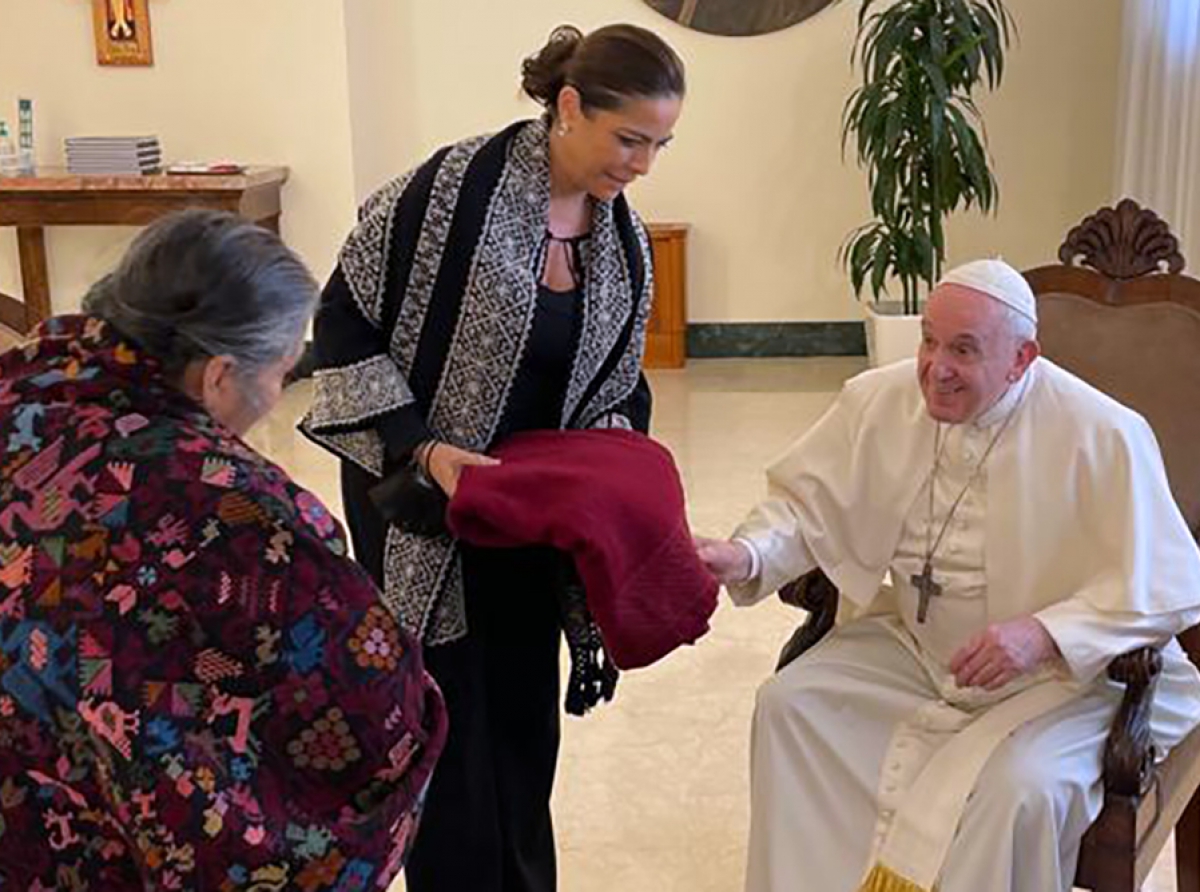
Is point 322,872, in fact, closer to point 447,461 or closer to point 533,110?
point 447,461

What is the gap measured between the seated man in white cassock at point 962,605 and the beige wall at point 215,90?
14.8 feet

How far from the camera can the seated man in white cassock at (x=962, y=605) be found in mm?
2125

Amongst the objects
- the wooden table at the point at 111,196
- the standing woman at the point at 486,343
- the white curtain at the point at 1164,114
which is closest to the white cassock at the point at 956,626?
the standing woman at the point at 486,343

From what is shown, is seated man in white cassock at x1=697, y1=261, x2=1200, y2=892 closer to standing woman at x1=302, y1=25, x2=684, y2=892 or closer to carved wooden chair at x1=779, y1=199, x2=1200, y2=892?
carved wooden chair at x1=779, y1=199, x2=1200, y2=892

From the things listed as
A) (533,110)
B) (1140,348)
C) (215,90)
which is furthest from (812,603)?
(215,90)

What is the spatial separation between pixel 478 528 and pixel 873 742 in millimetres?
711

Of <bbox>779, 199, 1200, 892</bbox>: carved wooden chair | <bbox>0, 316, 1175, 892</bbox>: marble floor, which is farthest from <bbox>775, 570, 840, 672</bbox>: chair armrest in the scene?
<bbox>0, 316, 1175, 892</bbox>: marble floor

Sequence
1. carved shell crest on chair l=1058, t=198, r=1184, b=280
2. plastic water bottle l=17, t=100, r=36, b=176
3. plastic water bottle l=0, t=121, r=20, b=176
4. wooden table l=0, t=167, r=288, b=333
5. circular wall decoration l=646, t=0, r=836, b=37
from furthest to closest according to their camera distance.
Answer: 1. circular wall decoration l=646, t=0, r=836, b=37
2. plastic water bottle l=17, t=100, r=36, b=176
3. plastic water bottle l=0, t=121, r=20, b=176
4. wooden table l=0, t=167, r=288, b=333
5. carved shell crest on chair l=1058, t=198, r=1184, b=280

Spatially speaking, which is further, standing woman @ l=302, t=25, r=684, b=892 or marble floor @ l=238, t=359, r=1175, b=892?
marble floor @ l=238, t=359, r=1175, b=892

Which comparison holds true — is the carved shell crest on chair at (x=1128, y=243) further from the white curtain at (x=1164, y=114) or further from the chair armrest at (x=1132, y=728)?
the white curtain at (x=1164, y=114)

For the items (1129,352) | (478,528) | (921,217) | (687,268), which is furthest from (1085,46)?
(478,528)

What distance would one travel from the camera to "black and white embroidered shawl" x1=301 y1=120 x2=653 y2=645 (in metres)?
2.11

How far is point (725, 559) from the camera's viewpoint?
233cm

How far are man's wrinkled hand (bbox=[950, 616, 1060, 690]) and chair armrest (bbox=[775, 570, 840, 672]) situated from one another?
1.31ft
